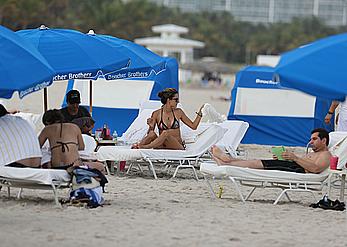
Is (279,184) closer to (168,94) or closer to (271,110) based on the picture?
(168,94)

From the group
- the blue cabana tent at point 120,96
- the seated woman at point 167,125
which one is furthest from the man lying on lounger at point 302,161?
the blue cabana tent at point 120,96

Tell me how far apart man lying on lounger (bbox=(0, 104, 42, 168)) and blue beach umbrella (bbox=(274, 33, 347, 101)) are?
7.80 feet

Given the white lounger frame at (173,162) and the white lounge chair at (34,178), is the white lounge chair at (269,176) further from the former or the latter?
the white lounger frame at (173,162)

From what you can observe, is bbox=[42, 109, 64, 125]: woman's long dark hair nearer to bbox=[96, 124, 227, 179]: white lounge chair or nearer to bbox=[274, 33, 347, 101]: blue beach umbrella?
bbox=[96, 124, 227, 179]: white lounge chair

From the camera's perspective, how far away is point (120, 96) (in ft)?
48.0

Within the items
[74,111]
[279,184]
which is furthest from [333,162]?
[74,111]

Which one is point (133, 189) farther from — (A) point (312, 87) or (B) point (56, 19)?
(B) point (56, 19)

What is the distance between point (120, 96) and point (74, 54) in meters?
5.39

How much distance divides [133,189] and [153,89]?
572cm

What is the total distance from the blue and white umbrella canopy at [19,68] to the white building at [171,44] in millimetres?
48591

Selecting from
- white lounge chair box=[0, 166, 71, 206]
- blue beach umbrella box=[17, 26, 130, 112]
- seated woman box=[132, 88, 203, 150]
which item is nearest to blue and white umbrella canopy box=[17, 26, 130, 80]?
blue beach umbrella box=[17, 26, 130, 112]

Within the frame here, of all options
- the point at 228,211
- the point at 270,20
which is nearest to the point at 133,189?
the point at 228,211

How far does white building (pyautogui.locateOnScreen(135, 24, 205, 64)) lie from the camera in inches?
2251

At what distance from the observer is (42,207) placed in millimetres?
7520
